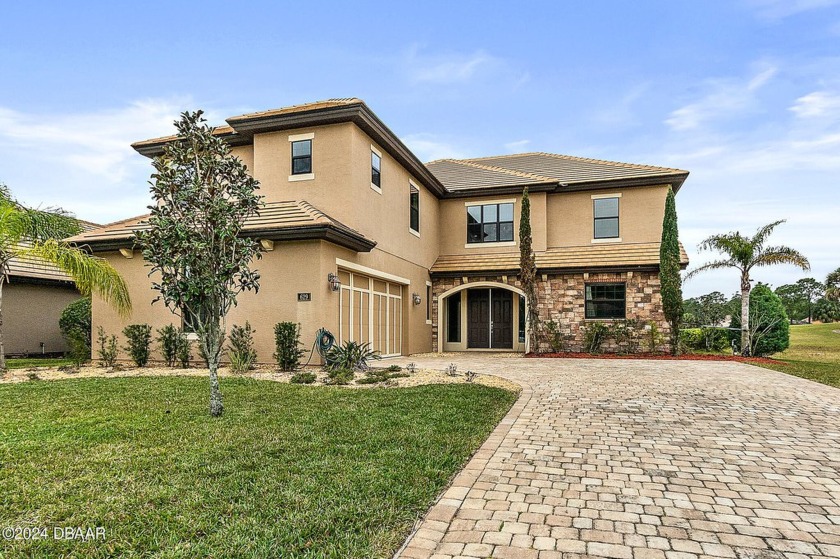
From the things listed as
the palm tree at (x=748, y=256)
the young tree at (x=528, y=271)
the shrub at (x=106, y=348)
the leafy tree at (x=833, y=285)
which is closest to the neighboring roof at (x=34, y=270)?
the shrub at (x=106, y=348)

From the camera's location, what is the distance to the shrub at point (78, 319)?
13.6 meters

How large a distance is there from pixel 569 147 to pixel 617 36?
31.4 ft

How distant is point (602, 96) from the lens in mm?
17391

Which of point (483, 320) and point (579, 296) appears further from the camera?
point (483, 320)

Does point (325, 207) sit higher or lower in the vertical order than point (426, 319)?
higher

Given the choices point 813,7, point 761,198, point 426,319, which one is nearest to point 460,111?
point 426,319

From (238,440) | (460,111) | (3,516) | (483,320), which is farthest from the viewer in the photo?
(460,111)

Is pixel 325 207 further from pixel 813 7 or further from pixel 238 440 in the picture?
pixel 813 7

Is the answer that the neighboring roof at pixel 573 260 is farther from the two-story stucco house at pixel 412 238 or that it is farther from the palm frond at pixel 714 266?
the palm frond at pixel 714 266

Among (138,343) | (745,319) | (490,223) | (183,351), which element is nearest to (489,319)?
(490,223)

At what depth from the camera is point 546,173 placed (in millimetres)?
19625

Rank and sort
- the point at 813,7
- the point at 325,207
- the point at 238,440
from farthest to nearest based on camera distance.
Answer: the point at 325,207 < the point at 813,7 < the point at 238,440

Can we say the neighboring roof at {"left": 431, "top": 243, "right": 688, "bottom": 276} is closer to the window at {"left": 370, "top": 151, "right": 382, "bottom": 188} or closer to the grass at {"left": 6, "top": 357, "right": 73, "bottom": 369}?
the window at {"left": 370, "top": 151, "right": 382, "bottom": 188}

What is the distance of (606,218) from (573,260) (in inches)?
85.2
